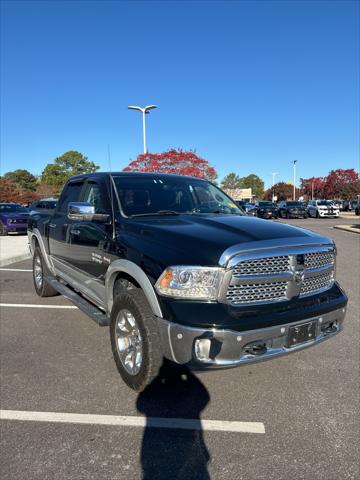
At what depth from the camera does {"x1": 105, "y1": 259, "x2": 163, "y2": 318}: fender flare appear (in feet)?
9.81

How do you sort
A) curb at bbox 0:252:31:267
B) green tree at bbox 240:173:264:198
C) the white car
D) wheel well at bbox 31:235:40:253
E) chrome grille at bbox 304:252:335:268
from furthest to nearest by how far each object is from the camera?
1. green tree at bbox 240:173:264:198
2. the white car
3. curb at bbox 0:252:31:267
4. wheel well at bbox 31:235:40:253
5. chrome grille at bbox 304:252:335:268

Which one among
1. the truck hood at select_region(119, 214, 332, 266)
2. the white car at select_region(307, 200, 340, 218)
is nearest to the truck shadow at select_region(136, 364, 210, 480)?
the truck hood at select_region(119, 214, 332, 266)

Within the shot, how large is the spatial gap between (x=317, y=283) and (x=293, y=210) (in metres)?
34.9

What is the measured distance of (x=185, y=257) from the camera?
A: 2.89m

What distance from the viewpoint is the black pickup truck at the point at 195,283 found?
280 centimetres

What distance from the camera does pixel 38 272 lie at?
6.67 metres

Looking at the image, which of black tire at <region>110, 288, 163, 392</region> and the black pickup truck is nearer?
the black pickup truck

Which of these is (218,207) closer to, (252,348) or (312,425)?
(252,348)

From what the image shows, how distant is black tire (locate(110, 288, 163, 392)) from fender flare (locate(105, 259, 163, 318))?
0.13 meters

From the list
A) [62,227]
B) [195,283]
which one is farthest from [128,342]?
[62,227]

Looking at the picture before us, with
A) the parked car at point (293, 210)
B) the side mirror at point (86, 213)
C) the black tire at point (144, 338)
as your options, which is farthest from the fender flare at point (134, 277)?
the parked car at point (293, 210)

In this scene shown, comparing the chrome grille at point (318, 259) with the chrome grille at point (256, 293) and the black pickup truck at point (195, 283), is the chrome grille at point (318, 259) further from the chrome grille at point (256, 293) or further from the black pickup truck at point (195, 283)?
the chrome grille at point (256, 293)

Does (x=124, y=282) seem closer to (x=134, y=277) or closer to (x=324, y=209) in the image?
(x=134, y=277)

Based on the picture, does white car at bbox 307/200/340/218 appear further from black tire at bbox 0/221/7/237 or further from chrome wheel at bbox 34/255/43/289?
chrome wheel at bbox 34/255/43/289
